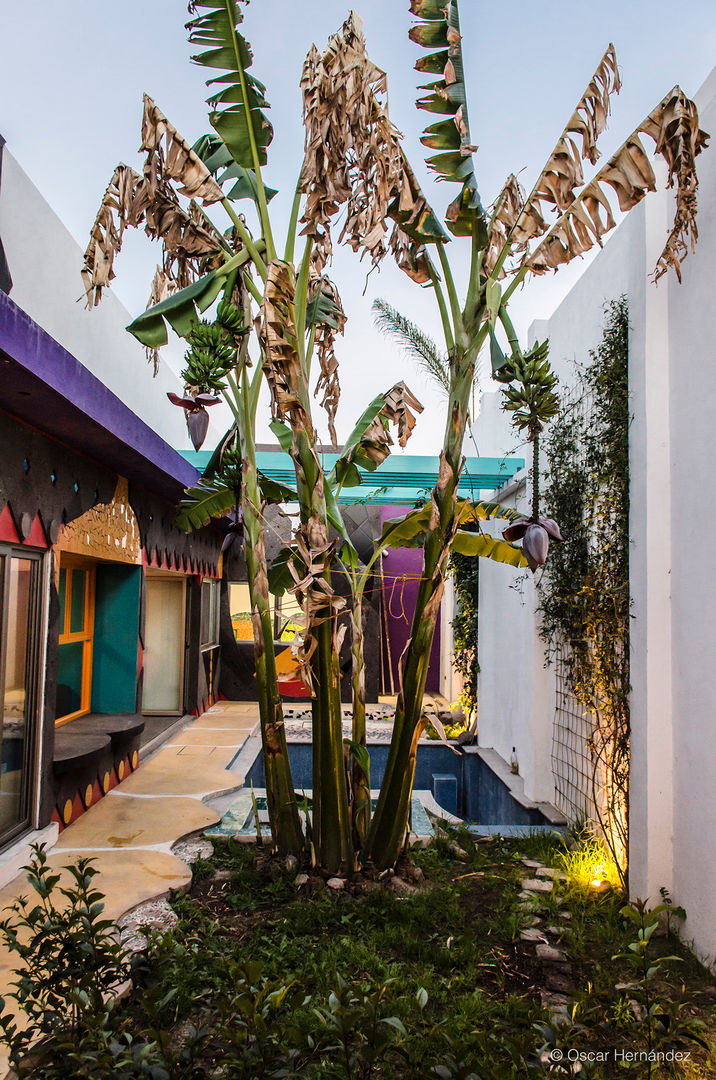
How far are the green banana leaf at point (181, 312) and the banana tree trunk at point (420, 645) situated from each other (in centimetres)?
126

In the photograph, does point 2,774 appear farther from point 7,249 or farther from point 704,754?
point 704,754

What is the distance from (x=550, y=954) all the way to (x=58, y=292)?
17.9ft

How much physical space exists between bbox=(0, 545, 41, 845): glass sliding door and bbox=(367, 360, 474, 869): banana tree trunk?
2198 mm

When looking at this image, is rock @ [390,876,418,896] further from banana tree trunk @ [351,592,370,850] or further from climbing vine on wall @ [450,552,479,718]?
climbing vine on wall @ [450,552,479,718]

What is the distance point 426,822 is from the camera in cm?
480

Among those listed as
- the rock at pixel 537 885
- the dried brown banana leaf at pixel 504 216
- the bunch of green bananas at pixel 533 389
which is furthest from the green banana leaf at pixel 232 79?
the rock at pixel 537 885

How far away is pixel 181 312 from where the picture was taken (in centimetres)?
318

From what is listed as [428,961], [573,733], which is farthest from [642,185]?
[573,733]

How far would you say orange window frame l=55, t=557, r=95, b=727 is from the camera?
19.6 ft

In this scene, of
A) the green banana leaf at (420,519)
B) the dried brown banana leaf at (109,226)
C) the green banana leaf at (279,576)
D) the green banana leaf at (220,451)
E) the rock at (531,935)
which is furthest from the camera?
the green banana leaf at (279,576)

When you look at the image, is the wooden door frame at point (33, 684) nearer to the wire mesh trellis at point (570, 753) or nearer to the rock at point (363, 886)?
the rock at point (363, 886)

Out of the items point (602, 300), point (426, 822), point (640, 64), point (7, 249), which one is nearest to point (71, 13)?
point (7, 249)

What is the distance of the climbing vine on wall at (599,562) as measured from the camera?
12.5 ft

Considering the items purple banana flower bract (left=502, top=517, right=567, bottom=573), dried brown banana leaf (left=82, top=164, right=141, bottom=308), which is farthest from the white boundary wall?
dried brown banana leaf (left=82, top=164, right=141, bottom=308)
